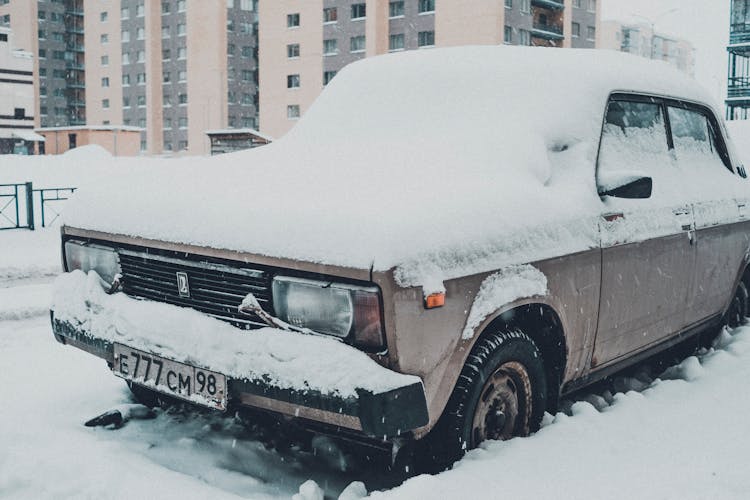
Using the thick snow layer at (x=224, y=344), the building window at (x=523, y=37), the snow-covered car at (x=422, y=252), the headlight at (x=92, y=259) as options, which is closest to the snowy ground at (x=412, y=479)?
the snow-covered car at (x=422, y=252)

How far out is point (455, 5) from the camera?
2104 inches

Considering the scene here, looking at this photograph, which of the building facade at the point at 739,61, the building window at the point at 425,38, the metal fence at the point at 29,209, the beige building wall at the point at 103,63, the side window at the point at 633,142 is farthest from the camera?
the beige building wall at the point at 103,63

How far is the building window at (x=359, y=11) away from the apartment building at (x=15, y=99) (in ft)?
91.5

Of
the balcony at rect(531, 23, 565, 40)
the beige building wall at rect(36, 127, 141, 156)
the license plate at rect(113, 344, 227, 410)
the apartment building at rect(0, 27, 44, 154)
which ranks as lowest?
the license plate at rect(113, 344, 227, 410)

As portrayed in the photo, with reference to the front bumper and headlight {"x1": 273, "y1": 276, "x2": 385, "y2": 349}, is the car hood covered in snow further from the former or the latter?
the front bumper

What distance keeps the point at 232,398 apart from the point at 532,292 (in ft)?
4.00

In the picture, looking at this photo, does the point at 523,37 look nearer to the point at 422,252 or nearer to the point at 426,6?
the point at 426,6

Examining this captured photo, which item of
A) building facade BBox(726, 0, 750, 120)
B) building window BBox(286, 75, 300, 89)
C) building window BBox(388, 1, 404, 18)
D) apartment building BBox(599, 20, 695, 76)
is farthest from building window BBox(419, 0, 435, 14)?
apartment building BBox(599, 20, 695, 76)

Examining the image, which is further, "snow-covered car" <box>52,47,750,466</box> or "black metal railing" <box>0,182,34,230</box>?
"black metal railing" <box>0,182,34,230</box>

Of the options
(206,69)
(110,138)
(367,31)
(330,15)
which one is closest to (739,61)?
(367,31)

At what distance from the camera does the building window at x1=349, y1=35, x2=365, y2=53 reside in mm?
57406

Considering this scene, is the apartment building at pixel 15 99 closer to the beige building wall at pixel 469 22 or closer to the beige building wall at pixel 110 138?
the beige building wall at pixel 110 138

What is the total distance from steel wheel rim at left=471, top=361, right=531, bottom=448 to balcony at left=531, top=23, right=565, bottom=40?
56856mm

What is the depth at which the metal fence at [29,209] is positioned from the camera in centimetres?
1493
